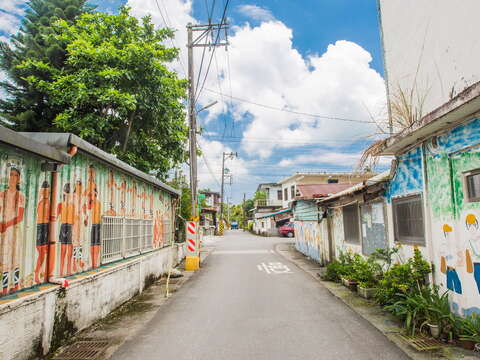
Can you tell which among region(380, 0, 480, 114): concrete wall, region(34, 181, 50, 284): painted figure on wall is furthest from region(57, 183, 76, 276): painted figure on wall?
region(380, 0, 480, 114): concrete wall

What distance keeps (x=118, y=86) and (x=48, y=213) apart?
915 cm

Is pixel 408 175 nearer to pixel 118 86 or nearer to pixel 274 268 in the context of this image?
pixel 274 268

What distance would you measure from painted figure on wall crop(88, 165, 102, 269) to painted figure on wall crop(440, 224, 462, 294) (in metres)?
6.48

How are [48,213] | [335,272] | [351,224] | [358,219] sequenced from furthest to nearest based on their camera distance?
[351,224], [335,272], [358,219], [48,213]

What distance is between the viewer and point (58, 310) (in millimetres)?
4461

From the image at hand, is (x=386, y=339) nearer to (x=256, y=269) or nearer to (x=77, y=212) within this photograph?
(x=77, y=212)

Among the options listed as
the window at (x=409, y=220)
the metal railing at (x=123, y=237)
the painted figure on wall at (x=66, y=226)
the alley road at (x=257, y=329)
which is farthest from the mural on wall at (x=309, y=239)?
the painted figure on wall at (x=66, y=226)

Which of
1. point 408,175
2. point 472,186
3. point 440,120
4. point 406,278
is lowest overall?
point 406,278

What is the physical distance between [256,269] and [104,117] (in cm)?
881

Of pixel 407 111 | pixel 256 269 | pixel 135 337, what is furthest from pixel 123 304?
pixel 407 111

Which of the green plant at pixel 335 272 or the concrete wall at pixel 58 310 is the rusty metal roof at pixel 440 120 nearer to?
the green plant at pixel 335 272

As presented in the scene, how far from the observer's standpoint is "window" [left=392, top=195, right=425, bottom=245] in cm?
595

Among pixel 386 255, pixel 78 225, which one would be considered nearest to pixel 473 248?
pixel 386 255

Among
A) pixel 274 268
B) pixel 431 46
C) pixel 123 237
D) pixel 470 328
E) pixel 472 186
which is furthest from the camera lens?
pixel 274 268
